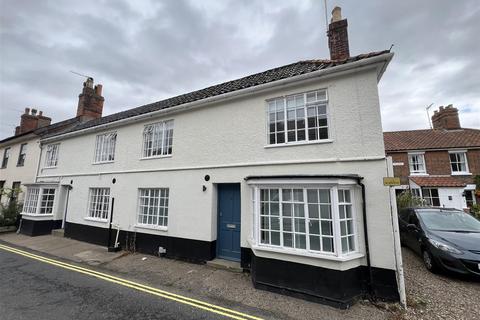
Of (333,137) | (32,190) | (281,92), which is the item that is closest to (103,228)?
(32,190)

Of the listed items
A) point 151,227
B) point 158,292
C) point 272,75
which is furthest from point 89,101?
point 158,292

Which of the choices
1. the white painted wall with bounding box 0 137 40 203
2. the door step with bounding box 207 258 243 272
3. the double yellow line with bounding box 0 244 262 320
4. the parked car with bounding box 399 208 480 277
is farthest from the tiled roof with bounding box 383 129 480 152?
the white painted wall with bounding box 0 137 40 203

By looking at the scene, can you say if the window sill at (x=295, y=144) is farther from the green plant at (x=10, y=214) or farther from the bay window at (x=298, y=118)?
the green plant at (x=10, y=214)

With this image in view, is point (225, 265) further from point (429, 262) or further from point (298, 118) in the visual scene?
point (429, 262)

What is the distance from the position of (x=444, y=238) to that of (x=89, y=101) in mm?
22576

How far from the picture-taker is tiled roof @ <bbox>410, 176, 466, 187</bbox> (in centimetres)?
1725

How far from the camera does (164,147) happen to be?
9.56 m

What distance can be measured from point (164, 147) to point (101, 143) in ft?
16.5

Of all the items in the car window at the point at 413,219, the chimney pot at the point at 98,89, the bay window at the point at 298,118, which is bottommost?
the car window at the point at 413,219

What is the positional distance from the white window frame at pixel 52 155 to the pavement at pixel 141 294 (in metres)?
8.01

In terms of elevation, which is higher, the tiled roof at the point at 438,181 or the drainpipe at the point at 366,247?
the tiled roof at the point at 438,181

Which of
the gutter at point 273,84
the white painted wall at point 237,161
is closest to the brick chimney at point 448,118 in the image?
the gutter at point 273,84

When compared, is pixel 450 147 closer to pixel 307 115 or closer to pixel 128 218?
pixel 307 115

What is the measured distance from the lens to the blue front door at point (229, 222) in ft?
24.5
